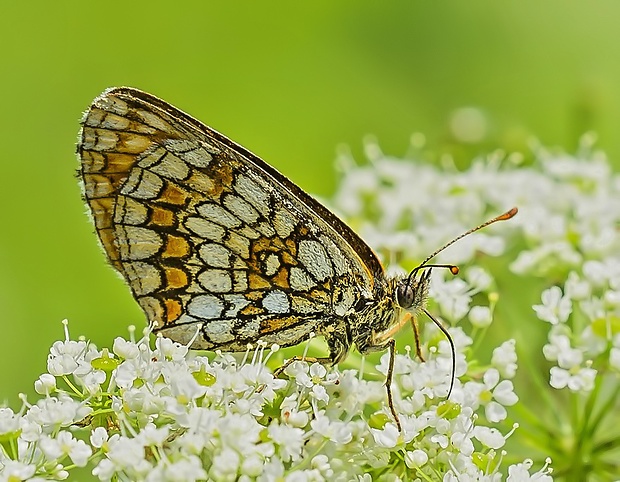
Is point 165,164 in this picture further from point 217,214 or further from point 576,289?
point 576,289

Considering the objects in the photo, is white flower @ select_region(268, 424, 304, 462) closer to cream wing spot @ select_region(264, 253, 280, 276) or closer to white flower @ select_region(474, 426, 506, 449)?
white flower @ select_region(474, 426, 506, 449)

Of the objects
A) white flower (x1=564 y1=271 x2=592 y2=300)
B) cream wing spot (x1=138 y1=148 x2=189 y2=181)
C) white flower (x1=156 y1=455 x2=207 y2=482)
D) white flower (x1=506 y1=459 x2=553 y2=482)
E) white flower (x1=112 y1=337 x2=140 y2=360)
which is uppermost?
white flower (x1=564 y1=271 x2=592 y2=300)

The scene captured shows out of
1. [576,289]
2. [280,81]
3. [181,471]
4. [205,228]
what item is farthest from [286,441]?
[280,81]

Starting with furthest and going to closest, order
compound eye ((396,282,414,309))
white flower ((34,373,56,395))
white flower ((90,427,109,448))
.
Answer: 1. compound eye ((396,282,414,309))
2. white flower ((34,373,56,395))
3. white flower ((90,427,109,448))

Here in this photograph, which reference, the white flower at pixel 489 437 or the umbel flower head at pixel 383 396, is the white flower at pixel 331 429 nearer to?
the umbel flower head at pixel 383 396

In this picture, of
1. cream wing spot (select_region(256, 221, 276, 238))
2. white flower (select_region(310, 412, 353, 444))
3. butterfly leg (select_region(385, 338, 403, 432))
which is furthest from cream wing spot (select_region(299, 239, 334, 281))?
white flower (select_region(310, 412, 353, 444))

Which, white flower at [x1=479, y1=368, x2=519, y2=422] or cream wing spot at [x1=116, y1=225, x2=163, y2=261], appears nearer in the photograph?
white flower at [x1=479, y1=368, x2=519, y2=422]

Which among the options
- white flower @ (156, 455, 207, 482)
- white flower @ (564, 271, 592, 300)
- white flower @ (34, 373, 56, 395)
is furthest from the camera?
white flower @ (564, 271, 592, 300)

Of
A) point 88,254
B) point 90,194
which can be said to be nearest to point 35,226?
point 88,254
